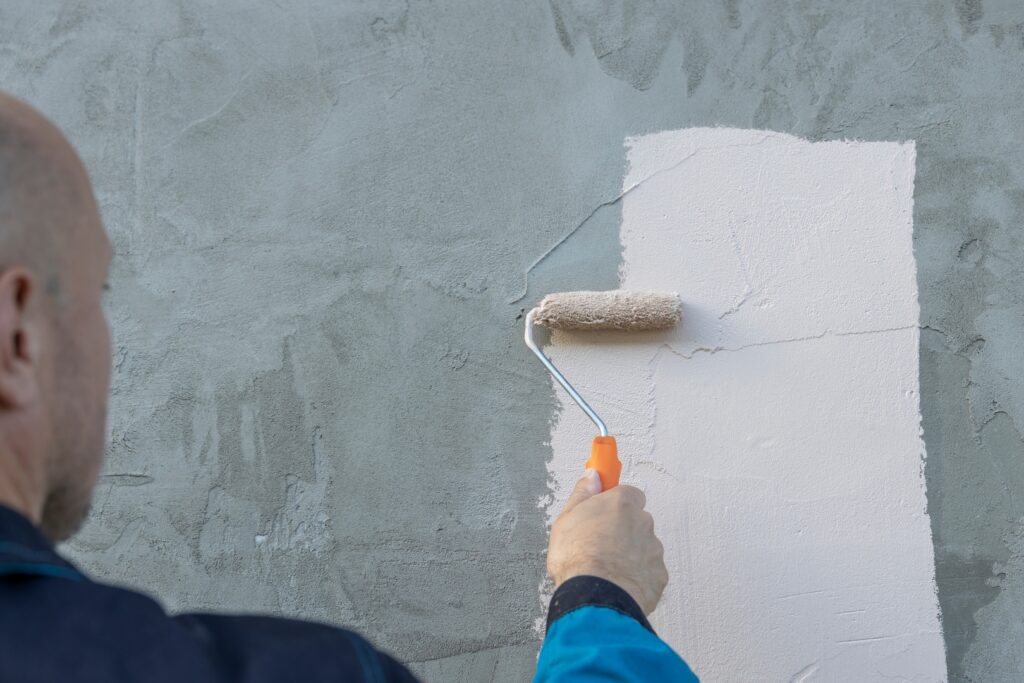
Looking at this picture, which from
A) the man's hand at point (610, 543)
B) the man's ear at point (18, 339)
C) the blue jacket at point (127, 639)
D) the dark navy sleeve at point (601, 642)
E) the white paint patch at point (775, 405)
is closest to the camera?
the blue jacket at point (127, 639)

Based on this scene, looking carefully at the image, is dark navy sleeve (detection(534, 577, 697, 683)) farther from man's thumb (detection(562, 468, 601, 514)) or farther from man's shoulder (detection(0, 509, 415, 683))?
man's shoulder (detection(0, 509, 415, 683))

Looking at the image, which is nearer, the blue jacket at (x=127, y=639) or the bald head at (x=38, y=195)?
the blue jacket at (x=127, y=639)

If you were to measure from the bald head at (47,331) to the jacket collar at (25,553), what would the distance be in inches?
2.0

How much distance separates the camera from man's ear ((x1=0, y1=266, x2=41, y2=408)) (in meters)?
0.76

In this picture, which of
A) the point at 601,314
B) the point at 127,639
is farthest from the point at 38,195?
the point at 601,314

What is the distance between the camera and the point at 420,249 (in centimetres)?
152

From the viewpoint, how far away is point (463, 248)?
1.51 metres

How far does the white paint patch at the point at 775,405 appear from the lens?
1327 millimetres

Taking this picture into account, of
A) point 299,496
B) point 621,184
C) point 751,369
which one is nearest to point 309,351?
point 299,496

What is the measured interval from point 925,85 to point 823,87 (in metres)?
0.16

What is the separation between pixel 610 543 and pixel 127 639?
2.28 feet

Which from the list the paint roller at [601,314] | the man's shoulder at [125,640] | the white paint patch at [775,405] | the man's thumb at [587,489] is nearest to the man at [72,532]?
the man's shoulder at [125,640]

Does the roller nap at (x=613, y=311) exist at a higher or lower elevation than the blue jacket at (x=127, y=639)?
higher

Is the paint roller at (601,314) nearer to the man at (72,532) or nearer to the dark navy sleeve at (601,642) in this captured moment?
the dark navy sleeve at (601,642)
